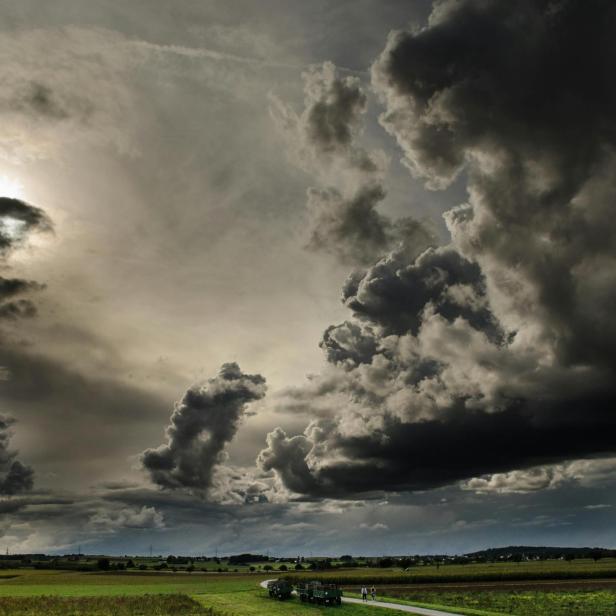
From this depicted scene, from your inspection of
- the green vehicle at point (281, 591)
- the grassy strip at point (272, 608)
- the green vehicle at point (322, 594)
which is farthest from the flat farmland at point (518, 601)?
the green vehicle at point (281, 591)

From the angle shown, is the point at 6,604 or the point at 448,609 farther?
the point at 6,604

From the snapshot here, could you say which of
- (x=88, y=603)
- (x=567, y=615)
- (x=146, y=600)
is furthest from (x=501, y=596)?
(x=88, y=603)

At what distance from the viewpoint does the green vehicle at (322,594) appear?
7038 centimetres

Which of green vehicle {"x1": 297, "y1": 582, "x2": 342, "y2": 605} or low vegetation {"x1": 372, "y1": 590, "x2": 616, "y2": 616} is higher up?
green vehicle {"x1": 297, "y1": 582, "x2": 342, "y2": 605}

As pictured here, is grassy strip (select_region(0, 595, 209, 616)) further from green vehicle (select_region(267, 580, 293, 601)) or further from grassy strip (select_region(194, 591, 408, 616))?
green vehicle (select_region(267, 580, 293, 601))

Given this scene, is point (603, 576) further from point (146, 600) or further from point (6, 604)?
point (6, 604)

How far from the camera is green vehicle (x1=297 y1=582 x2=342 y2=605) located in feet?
231

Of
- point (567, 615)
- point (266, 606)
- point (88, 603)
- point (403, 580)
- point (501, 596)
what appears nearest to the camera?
point (567, 615)

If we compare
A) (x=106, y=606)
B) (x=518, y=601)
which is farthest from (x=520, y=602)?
(x=106, y=606)

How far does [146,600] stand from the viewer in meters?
81.1

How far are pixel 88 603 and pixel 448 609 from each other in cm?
4494

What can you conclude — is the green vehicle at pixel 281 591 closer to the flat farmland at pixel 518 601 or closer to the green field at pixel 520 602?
the flat farmland at pixel 518 601

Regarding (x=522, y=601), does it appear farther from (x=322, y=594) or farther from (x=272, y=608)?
(x=272, y=608)

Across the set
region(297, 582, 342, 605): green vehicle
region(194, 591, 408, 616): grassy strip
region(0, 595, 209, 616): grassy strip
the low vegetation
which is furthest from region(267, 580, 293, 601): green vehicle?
the low vegetation
